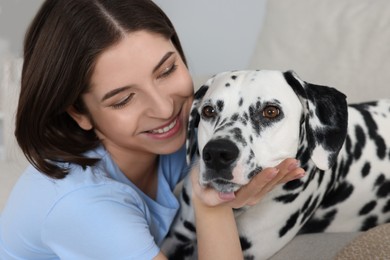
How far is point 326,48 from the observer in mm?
2209

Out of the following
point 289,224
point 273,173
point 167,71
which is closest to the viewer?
point 273,173

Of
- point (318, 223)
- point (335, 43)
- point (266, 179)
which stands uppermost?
point (335, 43)

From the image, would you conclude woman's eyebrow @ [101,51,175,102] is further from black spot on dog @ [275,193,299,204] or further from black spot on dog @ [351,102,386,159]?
black spot on dog @ [351,102,386,159]

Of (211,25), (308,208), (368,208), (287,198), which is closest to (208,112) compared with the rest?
(287,198)

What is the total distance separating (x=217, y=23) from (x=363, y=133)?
1.50 metres

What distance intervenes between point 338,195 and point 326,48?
0.68 meters

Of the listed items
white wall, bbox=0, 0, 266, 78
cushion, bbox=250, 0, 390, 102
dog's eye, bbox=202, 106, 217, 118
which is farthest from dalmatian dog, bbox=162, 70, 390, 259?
white wall, bbox=0, 0, 266, 78

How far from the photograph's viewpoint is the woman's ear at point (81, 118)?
1.62 meters

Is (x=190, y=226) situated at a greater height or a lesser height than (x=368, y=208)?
lesser

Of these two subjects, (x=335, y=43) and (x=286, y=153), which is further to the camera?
(x=335, y=43)

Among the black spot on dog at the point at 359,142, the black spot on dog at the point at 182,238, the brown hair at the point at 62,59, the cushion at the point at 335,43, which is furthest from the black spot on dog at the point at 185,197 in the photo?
the cushion at the point at 335,43

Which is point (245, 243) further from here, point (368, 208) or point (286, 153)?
point (368, 208)

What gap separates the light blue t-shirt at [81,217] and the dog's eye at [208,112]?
311 mm

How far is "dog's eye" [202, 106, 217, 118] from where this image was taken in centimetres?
151
